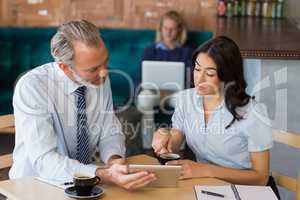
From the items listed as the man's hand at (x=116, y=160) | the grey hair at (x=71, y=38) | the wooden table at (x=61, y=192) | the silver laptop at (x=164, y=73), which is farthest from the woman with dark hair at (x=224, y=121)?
the silver laptop at (x=164, y=73)

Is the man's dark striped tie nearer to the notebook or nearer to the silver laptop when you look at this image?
the notebook

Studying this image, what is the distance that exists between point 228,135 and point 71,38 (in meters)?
0.78

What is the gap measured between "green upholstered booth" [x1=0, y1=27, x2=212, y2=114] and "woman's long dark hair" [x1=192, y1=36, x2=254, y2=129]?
8.70ft

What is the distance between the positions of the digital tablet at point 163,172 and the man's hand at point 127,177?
0.06 feet

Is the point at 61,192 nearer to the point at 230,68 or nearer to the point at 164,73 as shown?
the point at 230,68

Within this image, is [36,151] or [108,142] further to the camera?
[108,142]

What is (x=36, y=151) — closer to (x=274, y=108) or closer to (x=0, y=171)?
(x=274, y=108)

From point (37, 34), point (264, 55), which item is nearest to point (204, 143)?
point (264, 55)

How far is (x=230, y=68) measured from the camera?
246 cm

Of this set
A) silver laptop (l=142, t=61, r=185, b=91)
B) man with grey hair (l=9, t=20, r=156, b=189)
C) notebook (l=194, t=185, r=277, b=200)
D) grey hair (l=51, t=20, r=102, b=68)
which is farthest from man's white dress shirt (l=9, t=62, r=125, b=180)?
silver laptop (l=142, t=61, r=185, b=91)

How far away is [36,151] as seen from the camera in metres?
2.17

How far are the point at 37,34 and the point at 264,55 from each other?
8.54ft

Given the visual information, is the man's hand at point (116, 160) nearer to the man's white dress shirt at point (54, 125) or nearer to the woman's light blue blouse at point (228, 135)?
the man's white dress shirt at point (54, 125)

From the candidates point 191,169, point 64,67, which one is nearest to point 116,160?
point 191,169
